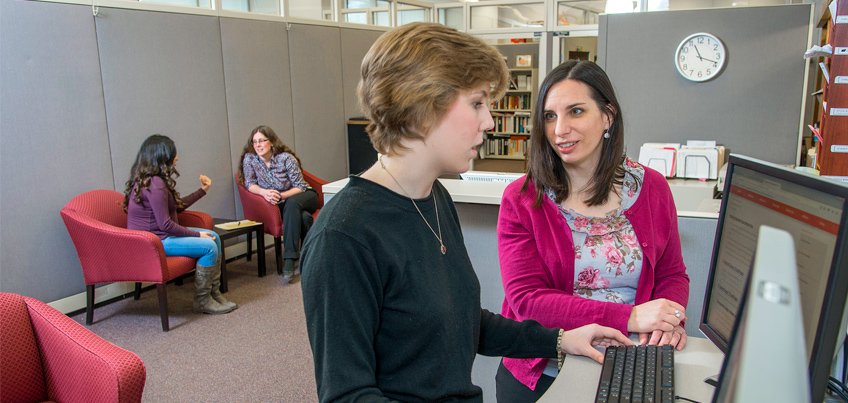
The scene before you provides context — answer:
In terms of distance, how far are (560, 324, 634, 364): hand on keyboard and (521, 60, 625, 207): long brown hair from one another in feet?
1.36

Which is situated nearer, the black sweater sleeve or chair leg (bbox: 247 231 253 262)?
the black sweater sleeve

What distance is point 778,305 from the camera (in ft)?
0.95

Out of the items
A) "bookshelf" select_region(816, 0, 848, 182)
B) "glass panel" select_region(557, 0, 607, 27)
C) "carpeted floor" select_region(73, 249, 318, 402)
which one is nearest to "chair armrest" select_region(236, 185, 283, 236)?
"carpeted floor" select_region(73, 249, 318, 402)

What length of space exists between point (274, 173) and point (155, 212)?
140cm

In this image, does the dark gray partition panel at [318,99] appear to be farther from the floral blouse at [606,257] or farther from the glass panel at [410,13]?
the floral blouse at [606,257]

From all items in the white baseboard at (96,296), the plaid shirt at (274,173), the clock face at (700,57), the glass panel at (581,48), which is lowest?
the white baseboard at (96,296)

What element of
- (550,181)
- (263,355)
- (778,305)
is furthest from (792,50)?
(778,305)

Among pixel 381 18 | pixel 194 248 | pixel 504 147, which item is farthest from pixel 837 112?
pixel 504 147

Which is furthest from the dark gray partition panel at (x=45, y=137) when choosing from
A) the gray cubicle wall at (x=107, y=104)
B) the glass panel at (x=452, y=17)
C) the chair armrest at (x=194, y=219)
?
the glass panel at (x=452, y=17)

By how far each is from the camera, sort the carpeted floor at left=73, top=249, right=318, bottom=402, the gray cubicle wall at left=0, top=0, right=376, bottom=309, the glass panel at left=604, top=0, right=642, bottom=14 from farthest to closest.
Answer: the glass panel at left=604, top=0, right=642, bottom=14 < the gray cubicle wall at left=0, top=0, right=376, bottom=309 < the carpeted floor at left=73, top=249, right=318, bottom=402

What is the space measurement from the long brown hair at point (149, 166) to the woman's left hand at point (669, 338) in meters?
3.44

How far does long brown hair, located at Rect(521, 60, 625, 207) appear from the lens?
1568 millimetres

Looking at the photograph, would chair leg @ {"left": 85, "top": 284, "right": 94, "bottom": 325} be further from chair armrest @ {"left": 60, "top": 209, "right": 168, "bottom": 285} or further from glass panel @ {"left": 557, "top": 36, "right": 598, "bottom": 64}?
glass panel @ {"left": 557, "top": 36, "right": 598, "bottom": 64}

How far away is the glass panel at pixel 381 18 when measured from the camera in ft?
23.9
